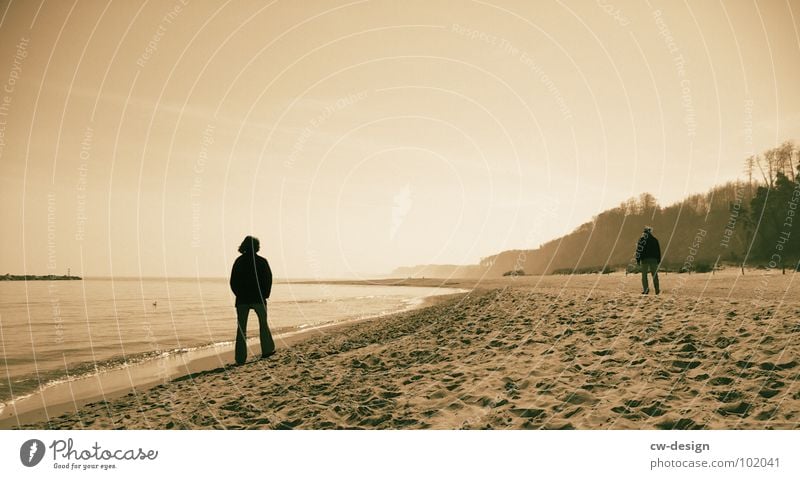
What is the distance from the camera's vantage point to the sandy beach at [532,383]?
6.87 meters

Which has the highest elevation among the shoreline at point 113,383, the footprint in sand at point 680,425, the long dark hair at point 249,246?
the long dark hair at point 249,246

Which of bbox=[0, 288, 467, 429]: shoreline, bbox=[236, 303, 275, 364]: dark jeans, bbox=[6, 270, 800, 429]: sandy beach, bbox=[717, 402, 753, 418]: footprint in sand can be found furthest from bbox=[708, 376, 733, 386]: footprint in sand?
bbox=[0, 288, 467, 429]: shoreline

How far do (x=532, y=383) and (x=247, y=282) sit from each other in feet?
25.7

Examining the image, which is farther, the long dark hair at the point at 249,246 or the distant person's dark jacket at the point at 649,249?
the distant person's dark jacket at the point at 649,249

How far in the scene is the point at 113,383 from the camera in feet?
37.1

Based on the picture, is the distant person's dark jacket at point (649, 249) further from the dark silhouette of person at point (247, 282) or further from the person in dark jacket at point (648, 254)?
the dark silhouette of person at point (247, 282)

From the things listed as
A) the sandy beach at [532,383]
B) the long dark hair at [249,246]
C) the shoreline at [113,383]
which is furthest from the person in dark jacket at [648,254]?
the long dark hair at [249,246]

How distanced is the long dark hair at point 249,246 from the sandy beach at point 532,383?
3.06 metres

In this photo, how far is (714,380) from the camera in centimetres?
752

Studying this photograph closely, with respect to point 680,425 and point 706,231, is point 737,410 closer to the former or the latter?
point 680,425

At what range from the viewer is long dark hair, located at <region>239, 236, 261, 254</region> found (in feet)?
39.3
